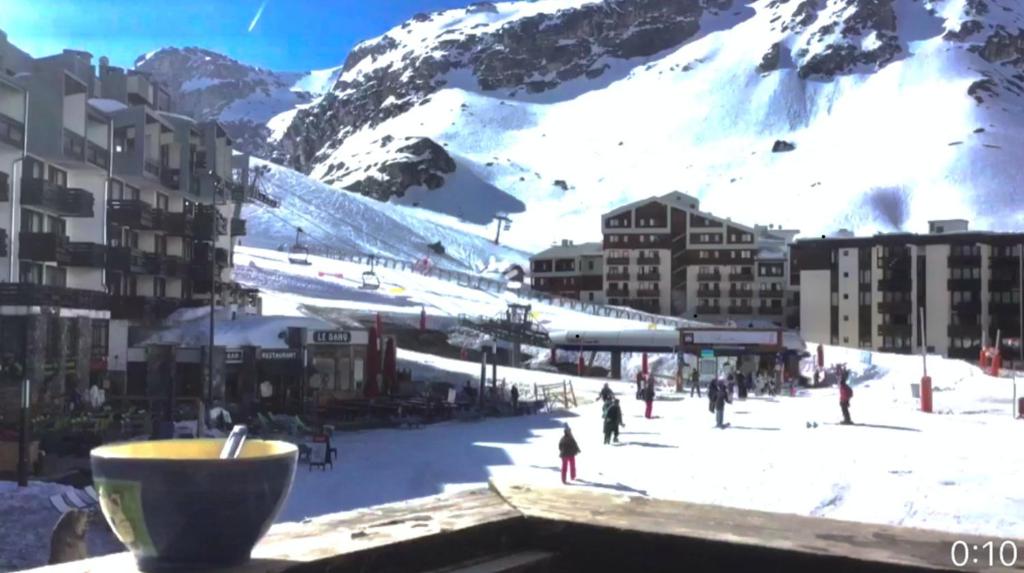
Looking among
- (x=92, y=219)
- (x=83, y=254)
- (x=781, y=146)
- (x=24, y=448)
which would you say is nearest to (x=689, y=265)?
(x=92, y=219)

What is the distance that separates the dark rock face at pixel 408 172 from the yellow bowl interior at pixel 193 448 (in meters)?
160

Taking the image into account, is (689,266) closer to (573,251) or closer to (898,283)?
(573,251)

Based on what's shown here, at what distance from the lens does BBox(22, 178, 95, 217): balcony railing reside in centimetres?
3025

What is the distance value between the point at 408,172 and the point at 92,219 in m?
129

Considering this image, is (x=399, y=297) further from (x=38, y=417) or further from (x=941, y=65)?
(x=941, y=65)

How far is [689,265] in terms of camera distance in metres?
94.9

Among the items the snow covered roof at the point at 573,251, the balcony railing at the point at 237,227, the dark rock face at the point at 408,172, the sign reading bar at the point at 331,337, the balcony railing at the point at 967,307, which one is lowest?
the sign reading bar at the point at 331,337

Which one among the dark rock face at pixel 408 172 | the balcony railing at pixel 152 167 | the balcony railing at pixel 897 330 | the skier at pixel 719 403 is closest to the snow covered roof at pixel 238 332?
the balcony railing at pixel 152 167

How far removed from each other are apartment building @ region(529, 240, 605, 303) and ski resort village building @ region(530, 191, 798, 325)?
0.85m

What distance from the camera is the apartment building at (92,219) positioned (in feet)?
96.7

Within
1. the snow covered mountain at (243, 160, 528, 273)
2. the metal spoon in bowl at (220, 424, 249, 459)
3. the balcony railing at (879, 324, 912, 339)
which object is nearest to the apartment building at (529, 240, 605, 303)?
the snow covered mountain at (243, 160, 528, 273)

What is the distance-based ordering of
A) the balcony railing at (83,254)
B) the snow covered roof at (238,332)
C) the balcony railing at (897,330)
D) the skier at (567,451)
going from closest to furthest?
the skier at (567,451) < the snow covered roof at (238,332) < the balcony railing at (83,254) < the balcony railing at (897,330)

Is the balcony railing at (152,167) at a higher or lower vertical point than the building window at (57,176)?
higher
